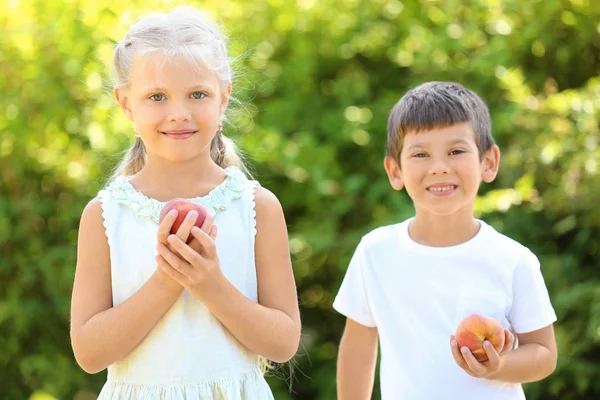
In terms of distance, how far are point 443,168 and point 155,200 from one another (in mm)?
874

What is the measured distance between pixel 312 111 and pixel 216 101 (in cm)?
258

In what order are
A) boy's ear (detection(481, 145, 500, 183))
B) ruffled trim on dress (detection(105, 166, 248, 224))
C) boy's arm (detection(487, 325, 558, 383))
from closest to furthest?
1. ruffled trim on dress (detection(105, 166, 248, 224))
2. boy's arm (detection(487, 325, 558, 383))
3. boy's ear (detection(481, 145, 500, 183))

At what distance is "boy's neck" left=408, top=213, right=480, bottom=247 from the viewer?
3201 millimetres

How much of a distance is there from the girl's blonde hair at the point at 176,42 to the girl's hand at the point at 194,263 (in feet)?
1.62

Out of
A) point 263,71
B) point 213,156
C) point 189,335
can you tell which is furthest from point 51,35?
point 189,335

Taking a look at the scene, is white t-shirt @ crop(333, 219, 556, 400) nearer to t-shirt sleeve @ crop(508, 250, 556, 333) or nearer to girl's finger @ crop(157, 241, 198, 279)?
t-shirt sleeve @ crop(508, 250, 556, 333)

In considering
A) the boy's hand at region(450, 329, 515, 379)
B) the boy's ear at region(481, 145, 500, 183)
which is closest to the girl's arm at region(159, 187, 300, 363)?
the boy's hand at region(450, 329, 515, 379)

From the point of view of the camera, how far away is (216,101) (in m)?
2.83

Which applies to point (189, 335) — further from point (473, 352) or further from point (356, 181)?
point (356, 181)

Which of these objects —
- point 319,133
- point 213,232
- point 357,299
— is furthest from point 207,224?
point 319,133

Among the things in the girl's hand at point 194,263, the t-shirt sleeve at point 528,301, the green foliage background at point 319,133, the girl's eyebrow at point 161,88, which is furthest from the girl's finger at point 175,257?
the green foliage background at point 319,133

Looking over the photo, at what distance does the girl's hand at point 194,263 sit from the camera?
103 inches

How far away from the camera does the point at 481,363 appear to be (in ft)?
9.66

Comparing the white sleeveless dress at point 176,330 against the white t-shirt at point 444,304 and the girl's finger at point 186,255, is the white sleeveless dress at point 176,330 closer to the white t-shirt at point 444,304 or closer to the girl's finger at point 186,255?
the girl's finger at point 186,255
